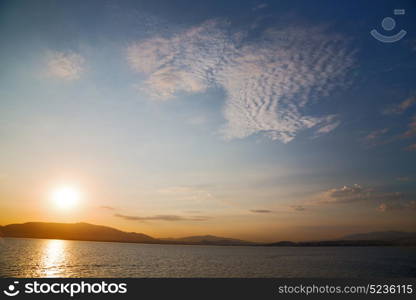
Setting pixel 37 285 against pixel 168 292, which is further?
pixel 37 285

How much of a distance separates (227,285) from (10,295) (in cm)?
969

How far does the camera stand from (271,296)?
12484 mm

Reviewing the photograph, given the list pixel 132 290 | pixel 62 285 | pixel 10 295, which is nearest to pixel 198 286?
pixel 132 290

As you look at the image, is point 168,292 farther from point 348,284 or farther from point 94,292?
point 348,284

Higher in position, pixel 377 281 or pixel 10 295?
pixel 377 281

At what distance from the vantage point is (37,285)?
42.2 feet

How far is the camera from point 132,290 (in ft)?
41.1

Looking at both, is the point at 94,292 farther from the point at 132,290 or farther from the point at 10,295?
the point at 10,295

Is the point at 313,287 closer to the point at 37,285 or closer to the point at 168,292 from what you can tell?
the point at 168,292

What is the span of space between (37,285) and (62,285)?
122 centimetres

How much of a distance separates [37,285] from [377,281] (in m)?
15.4

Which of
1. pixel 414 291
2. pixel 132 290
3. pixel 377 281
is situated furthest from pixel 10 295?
pixel 414 291

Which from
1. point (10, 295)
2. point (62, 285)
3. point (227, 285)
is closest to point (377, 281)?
point (227, 285)

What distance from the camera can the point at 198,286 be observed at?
485 inches
